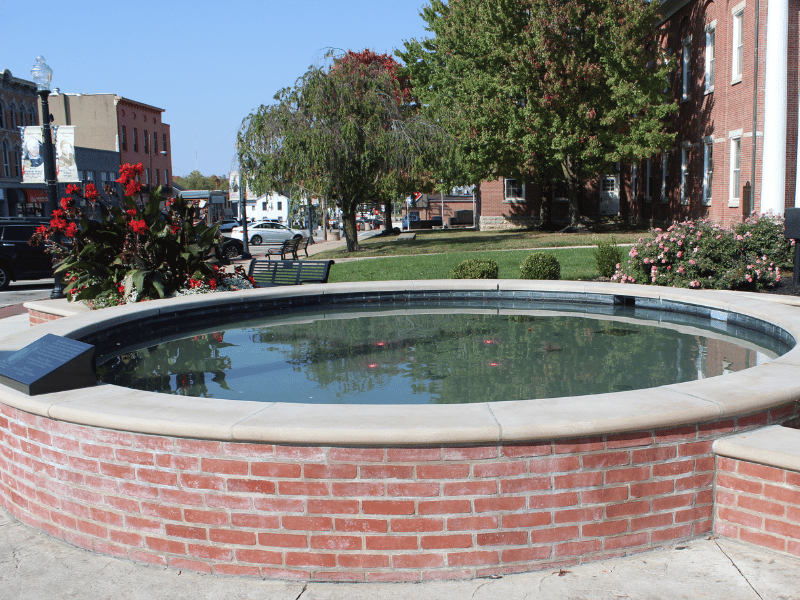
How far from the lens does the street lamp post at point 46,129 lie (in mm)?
14203

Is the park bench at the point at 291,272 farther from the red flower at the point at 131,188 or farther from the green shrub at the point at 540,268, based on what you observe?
the green shrub at the point at 540,268

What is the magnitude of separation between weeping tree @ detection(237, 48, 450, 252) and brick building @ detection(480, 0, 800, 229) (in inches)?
377

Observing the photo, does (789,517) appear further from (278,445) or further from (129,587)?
(129,587)

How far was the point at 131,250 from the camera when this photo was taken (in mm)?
10664

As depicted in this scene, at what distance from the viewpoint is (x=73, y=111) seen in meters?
58.7

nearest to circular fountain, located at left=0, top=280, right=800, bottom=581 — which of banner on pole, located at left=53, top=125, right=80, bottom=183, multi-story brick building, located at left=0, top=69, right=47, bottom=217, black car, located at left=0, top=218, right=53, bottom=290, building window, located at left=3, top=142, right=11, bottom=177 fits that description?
banner on pole, located at left=53, top=125, right=80, bottom=183

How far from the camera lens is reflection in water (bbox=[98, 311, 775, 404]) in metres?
6.26

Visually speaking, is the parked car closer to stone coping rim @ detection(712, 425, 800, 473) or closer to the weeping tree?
the weeping tree

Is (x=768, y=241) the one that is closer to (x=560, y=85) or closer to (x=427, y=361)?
(x=427, y=361)

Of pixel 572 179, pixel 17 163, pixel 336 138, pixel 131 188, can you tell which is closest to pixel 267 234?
pixel 17 163

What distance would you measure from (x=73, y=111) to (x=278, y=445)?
206 feet

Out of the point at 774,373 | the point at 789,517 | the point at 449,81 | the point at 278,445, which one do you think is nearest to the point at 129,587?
the point at 278,445

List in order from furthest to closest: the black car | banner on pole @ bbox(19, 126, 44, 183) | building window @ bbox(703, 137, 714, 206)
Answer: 1. building window @ bbox(703, 137, 714, 206)
2. the black car
3. banner on pole @ bbox(19, 126, 44, 183)

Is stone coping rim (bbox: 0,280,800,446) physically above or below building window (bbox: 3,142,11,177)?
below
